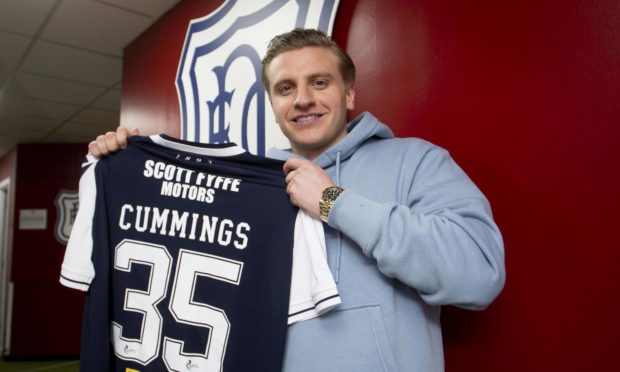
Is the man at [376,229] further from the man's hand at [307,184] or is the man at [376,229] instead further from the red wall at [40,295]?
the red wall at [40,295]

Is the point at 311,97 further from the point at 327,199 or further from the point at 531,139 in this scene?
the point at 531,139

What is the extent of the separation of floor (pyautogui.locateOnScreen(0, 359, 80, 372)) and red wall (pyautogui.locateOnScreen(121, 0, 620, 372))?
512cm

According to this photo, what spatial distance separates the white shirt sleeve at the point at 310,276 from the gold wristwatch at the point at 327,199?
0.23 ft

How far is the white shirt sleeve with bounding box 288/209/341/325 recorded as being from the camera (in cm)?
87

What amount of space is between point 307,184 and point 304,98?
265 mm

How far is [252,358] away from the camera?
0.94 metres

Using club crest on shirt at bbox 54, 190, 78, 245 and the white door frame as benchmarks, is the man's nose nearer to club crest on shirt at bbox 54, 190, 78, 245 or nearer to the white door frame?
club crest on shirt at bbox 54, 190, 78, 245

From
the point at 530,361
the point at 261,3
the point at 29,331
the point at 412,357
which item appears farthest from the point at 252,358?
the point at 29,331

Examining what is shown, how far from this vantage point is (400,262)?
0.79 meters

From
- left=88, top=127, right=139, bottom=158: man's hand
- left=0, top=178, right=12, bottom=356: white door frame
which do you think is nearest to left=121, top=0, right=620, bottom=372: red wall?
left=88, top=127, right=139, bottom=158: man's hand

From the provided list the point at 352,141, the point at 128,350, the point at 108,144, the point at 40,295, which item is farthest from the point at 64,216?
the point at 352,141

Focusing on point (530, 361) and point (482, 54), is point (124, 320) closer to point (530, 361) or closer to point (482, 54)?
point (530, 361)

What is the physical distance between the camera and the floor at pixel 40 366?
4.78m

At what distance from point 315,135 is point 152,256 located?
1.81 feet
